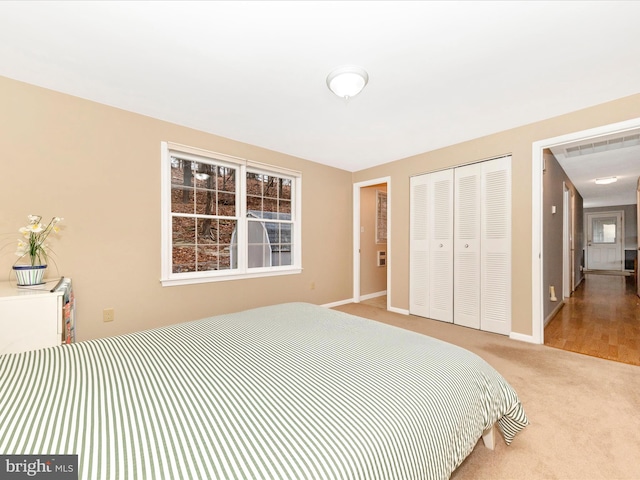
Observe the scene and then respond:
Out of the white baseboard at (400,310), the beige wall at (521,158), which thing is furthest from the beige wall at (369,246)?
the beige wall at (521,158)

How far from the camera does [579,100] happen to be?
2.58 m

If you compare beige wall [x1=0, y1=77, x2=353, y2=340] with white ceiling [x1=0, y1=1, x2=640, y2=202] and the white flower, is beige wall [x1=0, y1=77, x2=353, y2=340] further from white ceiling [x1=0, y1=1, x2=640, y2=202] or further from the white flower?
white ceiling [x1=0, y1=1, x2=640, y2=202]

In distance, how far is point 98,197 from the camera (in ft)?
8.59

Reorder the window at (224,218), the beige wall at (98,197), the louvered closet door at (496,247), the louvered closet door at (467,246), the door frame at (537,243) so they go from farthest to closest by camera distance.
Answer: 1. the louvered closet door at (467,246)
2. the louvered closet door at (496,247)
3. the window at (224,218)
4. the door frame at (537,243)
5. the beige wall at (98,197)

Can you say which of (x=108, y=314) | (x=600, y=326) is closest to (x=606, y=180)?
(x=600, y=326)

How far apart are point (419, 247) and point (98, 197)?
3.83 m

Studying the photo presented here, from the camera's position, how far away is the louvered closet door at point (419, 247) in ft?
13.3

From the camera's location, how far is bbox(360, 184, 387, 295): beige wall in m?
5.19

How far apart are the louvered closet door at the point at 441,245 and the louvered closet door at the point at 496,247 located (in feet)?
1.31

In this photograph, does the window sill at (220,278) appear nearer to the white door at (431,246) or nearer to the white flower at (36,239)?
the white flower at (36,239)

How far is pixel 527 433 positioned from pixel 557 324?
2782 mm

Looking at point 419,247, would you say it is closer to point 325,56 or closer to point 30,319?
A: point 325,56

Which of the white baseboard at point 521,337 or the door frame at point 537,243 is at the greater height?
the door frame at point 537,243

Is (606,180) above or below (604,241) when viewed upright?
above
